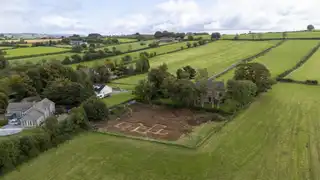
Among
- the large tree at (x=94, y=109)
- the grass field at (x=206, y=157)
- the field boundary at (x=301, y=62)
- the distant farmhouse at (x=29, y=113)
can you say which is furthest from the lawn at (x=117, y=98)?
the field boundary at (x=301, y=62)

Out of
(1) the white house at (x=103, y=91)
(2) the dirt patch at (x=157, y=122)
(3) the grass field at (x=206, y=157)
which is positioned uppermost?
(1) the white house at (x=103, y=91)

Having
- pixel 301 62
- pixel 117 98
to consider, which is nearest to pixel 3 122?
pixel 117 98

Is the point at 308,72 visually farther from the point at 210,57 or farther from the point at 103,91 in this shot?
the point at 103,91

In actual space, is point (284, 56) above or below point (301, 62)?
above

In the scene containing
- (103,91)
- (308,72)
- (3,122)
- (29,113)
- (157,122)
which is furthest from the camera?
(308,72)

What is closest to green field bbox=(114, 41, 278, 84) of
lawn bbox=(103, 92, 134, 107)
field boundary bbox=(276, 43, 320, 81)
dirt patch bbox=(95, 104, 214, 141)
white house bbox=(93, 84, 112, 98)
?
white house bbox=(93, 84, 112, 98)

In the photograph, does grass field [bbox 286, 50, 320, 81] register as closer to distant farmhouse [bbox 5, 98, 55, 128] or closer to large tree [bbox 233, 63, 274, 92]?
large tree [bbox 233, 63, 274, 92]

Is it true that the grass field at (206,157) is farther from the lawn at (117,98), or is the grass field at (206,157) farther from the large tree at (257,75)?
the lawn at (117,98)
